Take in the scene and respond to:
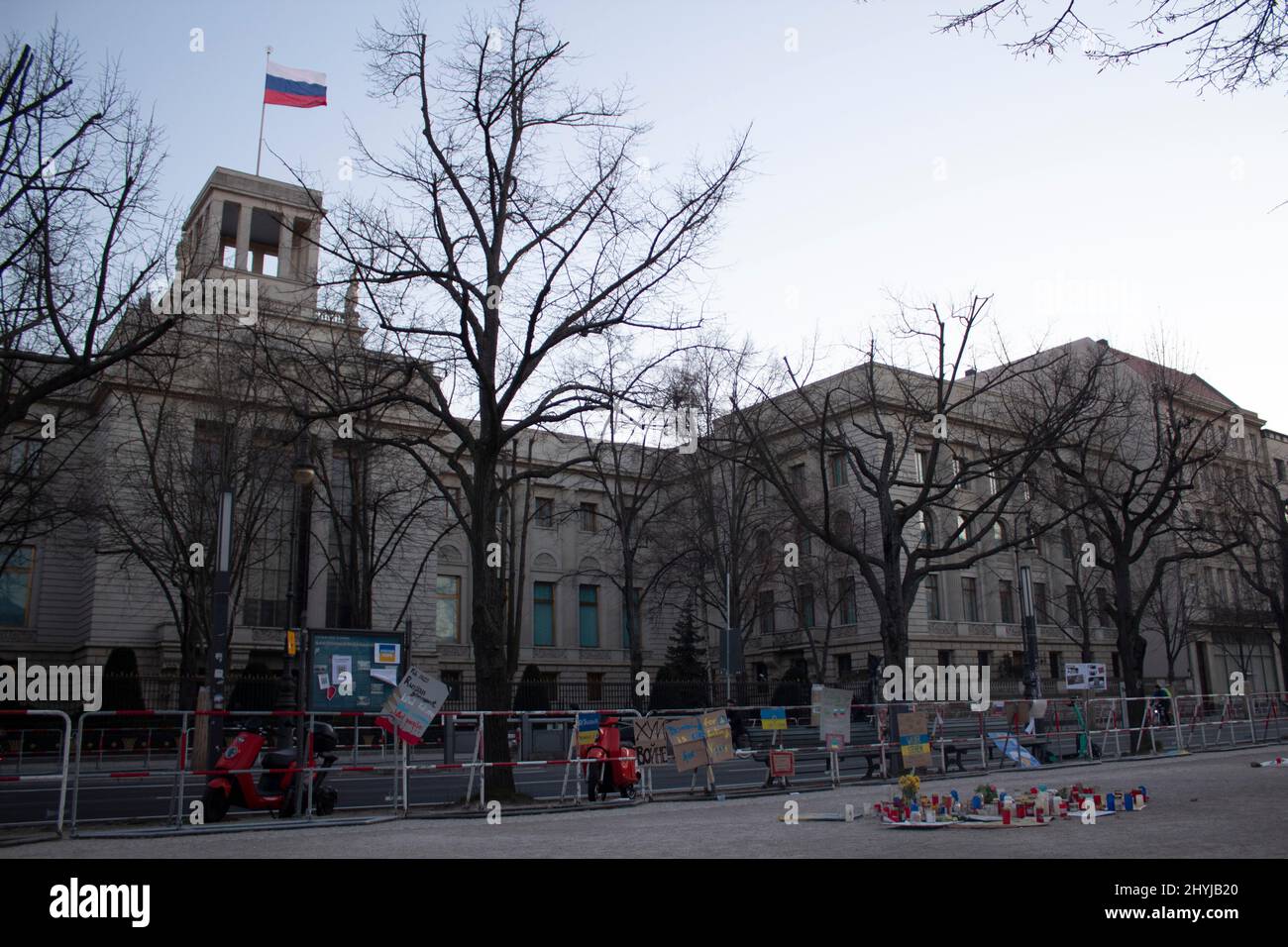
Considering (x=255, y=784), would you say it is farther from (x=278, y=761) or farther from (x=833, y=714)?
(x=833, y=714)

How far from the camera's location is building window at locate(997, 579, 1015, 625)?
58781 mm

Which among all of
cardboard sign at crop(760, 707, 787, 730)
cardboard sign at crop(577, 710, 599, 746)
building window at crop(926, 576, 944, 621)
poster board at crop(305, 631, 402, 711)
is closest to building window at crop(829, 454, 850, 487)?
building window at crop(926, 576, 944, 621)

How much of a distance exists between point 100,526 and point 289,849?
35197mm

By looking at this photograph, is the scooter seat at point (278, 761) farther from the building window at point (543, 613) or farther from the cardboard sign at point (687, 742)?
the building window at point (543, 613)

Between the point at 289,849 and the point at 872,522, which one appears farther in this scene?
the point at 872,522

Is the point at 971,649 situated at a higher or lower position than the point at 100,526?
lower

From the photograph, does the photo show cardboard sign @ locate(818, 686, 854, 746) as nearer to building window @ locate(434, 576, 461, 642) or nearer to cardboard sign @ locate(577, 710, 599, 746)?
cardboard sign @ locate(577, 710, 599, 746)

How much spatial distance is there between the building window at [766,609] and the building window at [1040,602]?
47.0 feet

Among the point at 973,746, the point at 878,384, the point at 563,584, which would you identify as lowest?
the point at 973,746

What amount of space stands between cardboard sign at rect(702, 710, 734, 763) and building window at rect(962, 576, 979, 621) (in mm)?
42542

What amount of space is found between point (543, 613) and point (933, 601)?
65.5 feet
